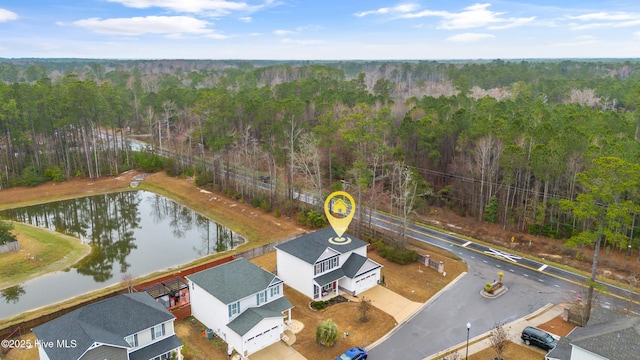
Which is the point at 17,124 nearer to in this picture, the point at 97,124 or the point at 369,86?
the point at 97,124

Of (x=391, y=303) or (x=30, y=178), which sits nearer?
(x=391, y=303)

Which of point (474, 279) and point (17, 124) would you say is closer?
point (474, 279)

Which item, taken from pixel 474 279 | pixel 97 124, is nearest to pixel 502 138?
pixel 474 279

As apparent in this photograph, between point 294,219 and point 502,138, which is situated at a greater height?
point 502,138

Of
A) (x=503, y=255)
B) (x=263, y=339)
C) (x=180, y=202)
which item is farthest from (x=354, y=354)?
(x=180, y=202)

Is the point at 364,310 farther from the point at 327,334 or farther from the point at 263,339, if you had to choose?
the point at 263,339

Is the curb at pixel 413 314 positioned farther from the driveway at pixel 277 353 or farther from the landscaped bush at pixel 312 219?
the landscaped bush at pixel 312 219

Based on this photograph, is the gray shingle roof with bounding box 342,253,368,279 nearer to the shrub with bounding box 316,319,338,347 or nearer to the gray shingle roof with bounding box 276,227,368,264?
the gray shingle roof with bounding box 276,227,368,264
